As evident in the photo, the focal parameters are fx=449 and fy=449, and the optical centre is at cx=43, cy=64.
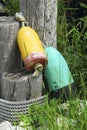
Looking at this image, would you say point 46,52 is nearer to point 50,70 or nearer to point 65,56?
point 50,70

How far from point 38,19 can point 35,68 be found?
1.83 ft

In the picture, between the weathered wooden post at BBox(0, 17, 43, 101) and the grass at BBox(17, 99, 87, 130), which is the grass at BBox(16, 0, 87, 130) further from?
the weathered wooden post at BBox(0, 17, 43, 101)

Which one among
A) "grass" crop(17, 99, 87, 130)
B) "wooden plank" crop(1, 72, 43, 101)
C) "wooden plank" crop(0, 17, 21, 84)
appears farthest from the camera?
"wooden plank" crop(0, 17, 21, 84)

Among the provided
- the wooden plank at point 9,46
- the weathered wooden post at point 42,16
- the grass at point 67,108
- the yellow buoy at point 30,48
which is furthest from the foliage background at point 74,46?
the wooden plank at point 9,46

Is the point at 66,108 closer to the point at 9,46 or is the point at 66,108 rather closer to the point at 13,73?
the point at 13,73

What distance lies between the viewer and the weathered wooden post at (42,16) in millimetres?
4008

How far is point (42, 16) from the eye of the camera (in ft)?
13.2

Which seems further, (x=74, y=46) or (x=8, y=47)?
(x=74, y=46)

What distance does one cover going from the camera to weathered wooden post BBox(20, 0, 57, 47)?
4008 millimetres

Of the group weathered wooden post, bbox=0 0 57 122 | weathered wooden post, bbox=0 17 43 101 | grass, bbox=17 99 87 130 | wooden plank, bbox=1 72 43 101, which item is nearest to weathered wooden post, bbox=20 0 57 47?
weathered wooden post, bbox=0 0 57 122

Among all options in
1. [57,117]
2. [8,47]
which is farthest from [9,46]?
[57,117]

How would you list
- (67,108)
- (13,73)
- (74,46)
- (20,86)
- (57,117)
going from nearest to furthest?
(57,117), (67,108), (20,86), (13,73), (74,46)

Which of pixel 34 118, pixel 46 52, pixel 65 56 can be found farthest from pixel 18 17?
pixel 34 118

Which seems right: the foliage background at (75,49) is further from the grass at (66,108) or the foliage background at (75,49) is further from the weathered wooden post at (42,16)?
the weathered wooden post at (42,16)
